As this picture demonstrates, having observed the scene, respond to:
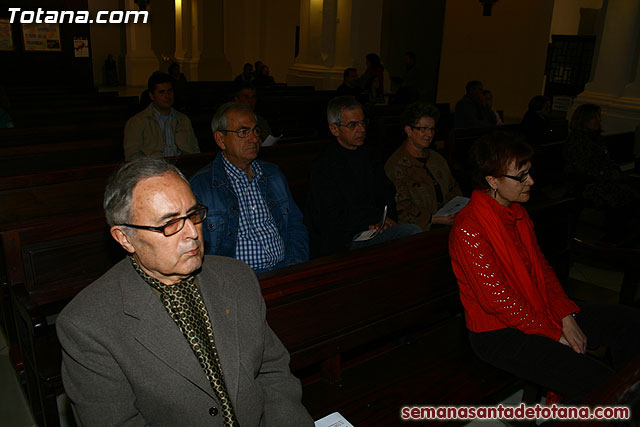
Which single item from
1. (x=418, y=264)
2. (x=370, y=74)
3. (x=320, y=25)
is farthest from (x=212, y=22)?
(x=418, y=264)

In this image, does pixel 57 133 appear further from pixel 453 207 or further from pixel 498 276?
pixel 498 276

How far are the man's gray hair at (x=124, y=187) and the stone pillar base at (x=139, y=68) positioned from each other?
680 inches

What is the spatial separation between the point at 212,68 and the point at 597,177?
43.4 feet

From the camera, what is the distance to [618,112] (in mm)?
7789

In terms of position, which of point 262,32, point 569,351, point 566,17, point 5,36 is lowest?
point 569,351

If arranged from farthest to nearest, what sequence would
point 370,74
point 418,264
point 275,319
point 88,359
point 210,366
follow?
point 370,74, point 418,264, point 275,319, point 210,366, point 88,359

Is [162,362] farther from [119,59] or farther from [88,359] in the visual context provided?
[119,59]

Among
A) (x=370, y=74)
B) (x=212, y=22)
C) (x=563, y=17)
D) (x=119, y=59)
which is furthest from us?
(x=119, y=59)

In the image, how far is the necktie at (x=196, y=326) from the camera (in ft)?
5.23

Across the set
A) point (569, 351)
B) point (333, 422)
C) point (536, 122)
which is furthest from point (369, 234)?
point (536, 122)

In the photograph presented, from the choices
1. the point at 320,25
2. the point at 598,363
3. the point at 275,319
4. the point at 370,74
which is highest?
the point at 320,25

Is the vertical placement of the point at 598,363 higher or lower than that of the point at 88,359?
lower

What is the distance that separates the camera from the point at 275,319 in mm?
2150

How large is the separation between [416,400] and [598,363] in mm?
760
